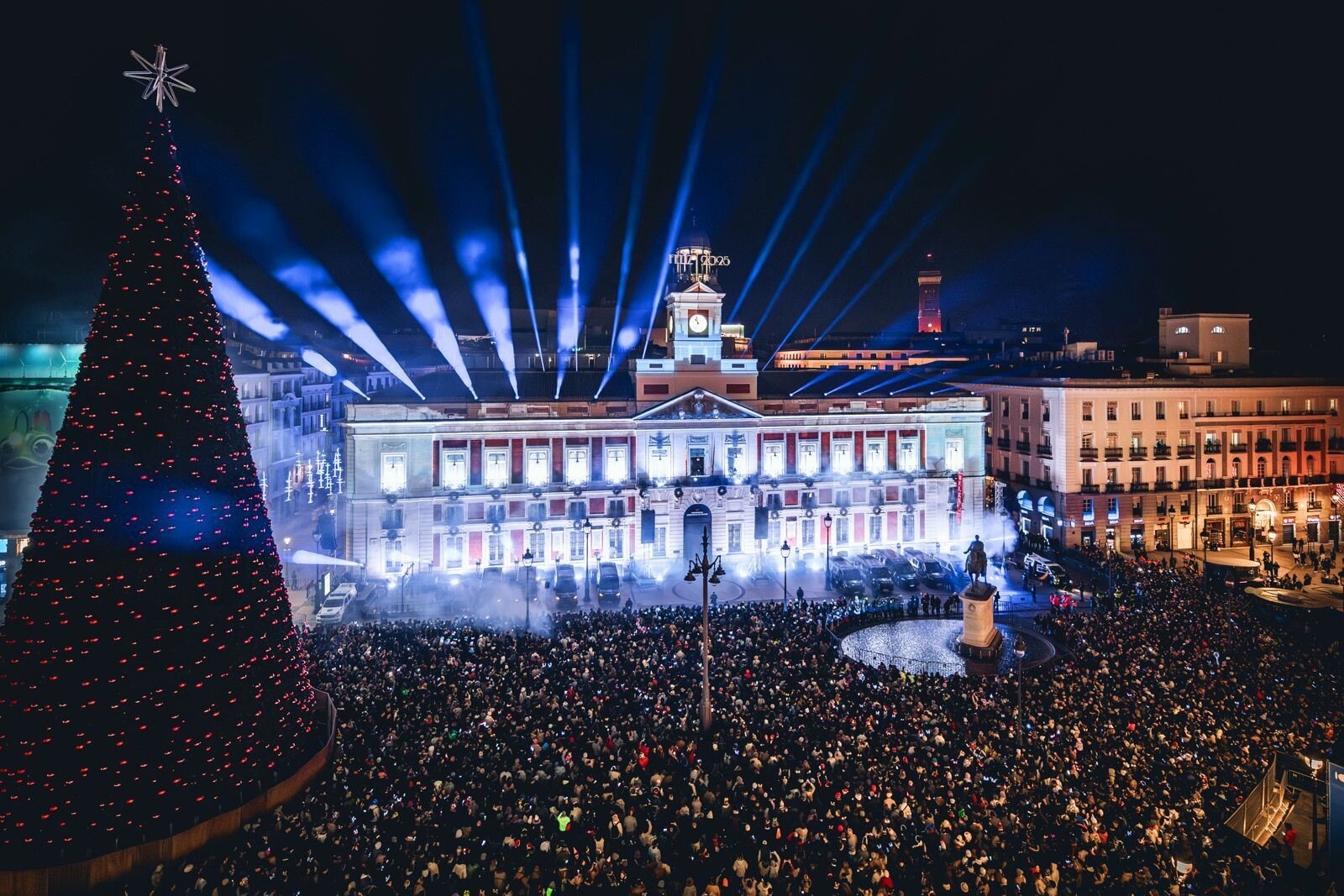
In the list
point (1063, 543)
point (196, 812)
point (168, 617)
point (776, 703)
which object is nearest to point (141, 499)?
point (168, 617)

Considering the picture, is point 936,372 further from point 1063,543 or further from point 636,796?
point 636,796

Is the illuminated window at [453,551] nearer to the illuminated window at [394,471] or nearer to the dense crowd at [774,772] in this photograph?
the illuminated window at [394,471]

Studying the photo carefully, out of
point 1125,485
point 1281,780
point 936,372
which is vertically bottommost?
point 1281,780

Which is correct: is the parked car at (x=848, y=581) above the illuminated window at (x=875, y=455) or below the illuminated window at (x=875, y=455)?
below

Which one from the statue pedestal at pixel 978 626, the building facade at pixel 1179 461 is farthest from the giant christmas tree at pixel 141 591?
the building facade at pixel 1179 461

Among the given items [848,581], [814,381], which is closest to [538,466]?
[848,581]

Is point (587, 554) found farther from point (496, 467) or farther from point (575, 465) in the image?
point (496, 467)

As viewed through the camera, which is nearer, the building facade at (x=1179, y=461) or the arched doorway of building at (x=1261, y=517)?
the building facade at (x=1179, y=461)
